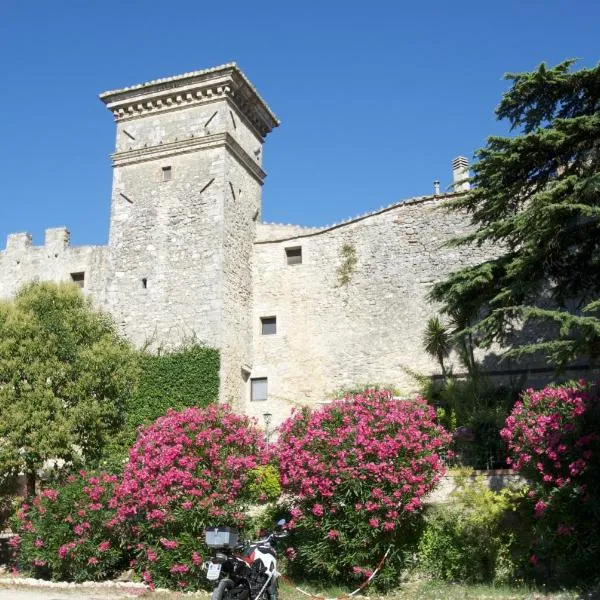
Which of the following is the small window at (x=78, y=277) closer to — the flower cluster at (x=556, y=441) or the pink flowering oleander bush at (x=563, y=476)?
the flower cluster at (x=556, y=441)

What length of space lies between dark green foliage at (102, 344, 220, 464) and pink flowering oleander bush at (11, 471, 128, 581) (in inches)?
227

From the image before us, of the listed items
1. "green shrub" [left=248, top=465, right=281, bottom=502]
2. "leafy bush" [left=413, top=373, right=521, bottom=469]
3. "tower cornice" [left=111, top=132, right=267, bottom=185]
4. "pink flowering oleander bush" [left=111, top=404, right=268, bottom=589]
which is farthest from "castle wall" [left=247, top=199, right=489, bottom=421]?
"pink flowering oleander bush" [left=111, top=404, right=268, bottom=589]

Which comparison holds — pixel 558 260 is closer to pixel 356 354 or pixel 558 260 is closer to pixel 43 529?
pixel 356 354

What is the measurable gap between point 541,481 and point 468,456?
A: 383 cm

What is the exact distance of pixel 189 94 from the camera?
69.7 ft

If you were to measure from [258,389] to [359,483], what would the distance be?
11.1 metres

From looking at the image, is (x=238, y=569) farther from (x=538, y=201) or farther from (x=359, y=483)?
(x=538, y=201)

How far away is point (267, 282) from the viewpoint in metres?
22.0

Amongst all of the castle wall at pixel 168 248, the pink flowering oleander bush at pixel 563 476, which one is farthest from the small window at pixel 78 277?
the pink flowering oleander bush at pixel 563 476

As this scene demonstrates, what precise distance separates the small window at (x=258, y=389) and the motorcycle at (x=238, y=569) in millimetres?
12099

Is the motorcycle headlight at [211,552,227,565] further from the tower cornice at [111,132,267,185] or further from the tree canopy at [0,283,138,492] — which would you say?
the tower cornice at [111,132,267,185]

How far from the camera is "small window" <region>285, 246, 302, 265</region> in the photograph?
72.9 ft

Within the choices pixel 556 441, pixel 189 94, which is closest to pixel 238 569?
pixel 556 441

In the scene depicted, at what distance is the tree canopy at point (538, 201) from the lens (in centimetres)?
1170
